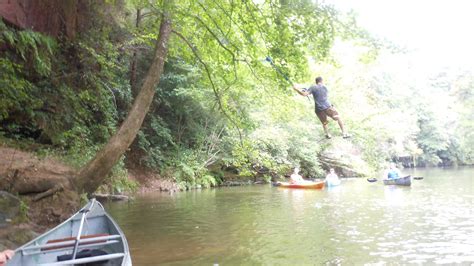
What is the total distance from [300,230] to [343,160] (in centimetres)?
2177

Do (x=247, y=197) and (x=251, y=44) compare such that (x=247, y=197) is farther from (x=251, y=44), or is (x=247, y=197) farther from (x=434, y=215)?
(x=251, y=44)

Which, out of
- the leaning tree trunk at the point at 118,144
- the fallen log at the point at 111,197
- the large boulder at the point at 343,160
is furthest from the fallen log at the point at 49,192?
the large boulder at the point at 343,160

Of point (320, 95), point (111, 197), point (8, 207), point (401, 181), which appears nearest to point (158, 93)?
point (111, 197)

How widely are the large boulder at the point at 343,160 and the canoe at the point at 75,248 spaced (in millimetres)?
24645

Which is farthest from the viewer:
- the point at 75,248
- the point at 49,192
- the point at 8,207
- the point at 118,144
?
the point at 49,192

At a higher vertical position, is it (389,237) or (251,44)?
(251,44)

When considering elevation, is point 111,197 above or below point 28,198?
below

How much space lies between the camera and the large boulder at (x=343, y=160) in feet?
99.7

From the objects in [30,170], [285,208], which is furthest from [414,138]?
[30,170]

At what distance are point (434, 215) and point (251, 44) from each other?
273 inches

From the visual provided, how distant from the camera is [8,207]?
795 cm

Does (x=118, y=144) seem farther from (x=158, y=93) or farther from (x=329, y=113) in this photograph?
(x=158, y=93)

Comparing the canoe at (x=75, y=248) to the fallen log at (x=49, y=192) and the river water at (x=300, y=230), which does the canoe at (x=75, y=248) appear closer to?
the river water at (x=300, y=230)

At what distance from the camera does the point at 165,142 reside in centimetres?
2166
